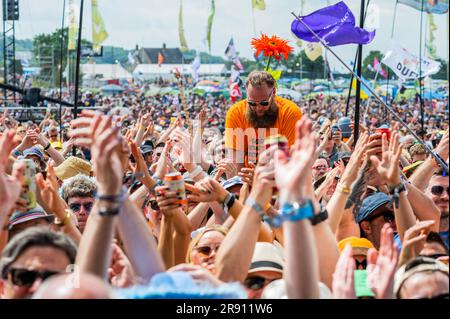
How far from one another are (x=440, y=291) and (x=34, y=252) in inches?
65.5

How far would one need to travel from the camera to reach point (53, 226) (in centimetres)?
485

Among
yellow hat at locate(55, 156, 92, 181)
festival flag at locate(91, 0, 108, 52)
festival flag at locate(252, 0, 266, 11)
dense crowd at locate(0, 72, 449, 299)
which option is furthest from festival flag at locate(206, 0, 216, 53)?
dense crowd at locate(0, 72, 449, 299)

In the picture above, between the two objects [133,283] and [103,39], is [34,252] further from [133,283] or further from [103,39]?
[103,39]

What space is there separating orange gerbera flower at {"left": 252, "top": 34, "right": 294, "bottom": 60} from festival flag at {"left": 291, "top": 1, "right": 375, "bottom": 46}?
0.41 metres

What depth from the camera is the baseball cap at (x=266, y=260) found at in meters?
4.24

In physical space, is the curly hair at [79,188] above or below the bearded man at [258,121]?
below

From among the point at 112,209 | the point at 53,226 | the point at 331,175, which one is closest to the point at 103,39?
the point at 331,175

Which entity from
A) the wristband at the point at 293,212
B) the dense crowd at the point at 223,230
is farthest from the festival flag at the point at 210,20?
the wristband at the point at 293,212

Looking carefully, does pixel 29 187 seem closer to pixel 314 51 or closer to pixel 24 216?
pixel 24 216

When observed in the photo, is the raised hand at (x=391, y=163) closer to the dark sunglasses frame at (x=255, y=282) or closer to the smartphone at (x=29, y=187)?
the dark sunglasses frame at (x=255, y=282)

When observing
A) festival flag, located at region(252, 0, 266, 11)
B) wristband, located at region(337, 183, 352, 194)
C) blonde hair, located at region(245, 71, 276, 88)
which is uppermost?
festival flag, located at region(252, 0, 266, 11)

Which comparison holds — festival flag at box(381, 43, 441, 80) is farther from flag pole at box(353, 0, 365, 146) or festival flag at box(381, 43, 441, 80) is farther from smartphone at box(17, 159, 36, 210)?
smartphone at box(17, 159, 36, 210)

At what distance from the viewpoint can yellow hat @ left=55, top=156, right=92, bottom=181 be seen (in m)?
8.11
